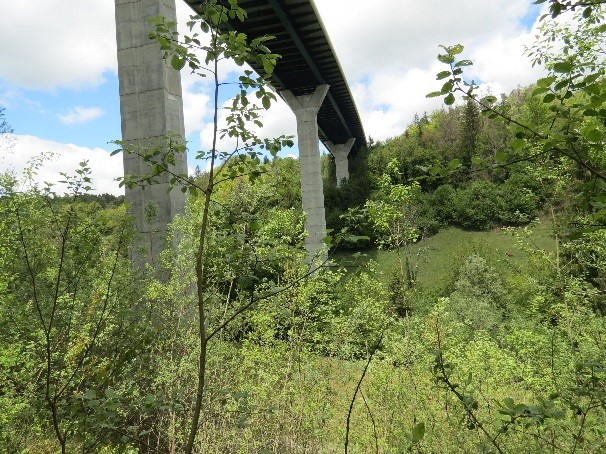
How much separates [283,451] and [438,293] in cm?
1613

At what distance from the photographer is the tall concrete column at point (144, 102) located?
7.38 meters

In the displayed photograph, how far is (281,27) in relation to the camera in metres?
14.5

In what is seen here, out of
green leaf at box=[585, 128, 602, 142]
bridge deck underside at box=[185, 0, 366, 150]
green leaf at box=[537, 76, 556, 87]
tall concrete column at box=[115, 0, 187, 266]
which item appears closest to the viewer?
green leaf at box=[585, 128, 602, 142]

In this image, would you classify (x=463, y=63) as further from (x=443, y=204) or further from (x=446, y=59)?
(x=443, y=204)

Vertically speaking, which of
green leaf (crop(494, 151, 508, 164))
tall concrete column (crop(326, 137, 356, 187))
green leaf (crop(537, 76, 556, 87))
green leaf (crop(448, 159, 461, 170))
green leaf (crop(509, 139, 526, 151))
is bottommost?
green leaf (crop(448, 159, 461, 170))

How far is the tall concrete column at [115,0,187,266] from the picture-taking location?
738 centimetres

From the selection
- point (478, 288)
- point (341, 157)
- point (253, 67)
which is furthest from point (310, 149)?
point (341, 157)

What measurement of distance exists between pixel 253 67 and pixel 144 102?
1051cm

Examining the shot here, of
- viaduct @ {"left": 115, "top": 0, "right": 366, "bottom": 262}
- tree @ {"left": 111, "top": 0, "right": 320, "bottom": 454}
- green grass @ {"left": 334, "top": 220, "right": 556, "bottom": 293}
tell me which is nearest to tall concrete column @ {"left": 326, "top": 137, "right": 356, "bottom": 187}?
viaduct @ {"left": 115, "top": 0, "right": 366, "bottom": 262}

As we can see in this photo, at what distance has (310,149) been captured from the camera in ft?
66.1

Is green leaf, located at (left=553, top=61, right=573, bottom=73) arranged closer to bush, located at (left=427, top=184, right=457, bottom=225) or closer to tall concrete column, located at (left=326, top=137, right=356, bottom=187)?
bush, located at (left=427, top=184, right=457, bottom=225)

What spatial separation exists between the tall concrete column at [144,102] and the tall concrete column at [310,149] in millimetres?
12808

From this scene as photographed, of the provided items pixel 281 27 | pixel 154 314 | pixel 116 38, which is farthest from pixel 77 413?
pixel 281 27

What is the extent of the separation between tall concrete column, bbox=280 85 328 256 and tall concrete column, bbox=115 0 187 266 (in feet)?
42.0
